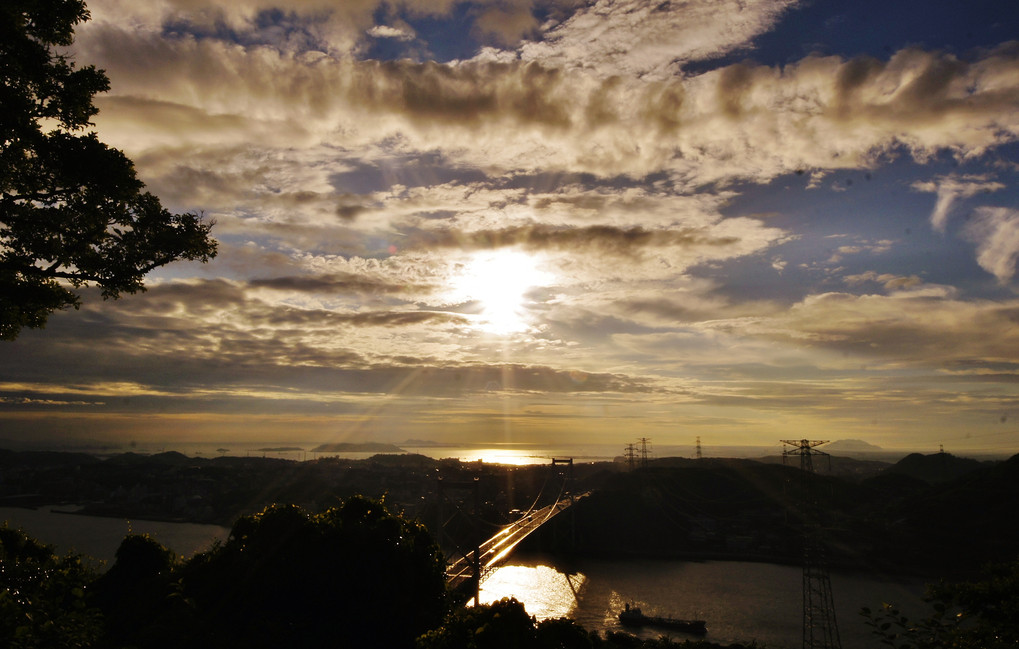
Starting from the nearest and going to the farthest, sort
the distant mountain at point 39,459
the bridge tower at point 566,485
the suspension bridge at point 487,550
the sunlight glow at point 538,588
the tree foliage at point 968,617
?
the tree foliage at point 968,617, the suspension bridge at point 487,550, the sunlight glow at point 538,588, the bridge tower at point 566,485, the distant mountain at point 39,459

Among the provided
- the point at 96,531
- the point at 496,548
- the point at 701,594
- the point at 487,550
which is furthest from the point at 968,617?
the point at 96,531

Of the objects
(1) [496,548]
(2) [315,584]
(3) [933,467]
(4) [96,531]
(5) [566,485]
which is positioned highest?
(2) [315,584]

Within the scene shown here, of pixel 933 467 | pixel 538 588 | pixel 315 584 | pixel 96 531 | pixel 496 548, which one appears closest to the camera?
pixel 315 584

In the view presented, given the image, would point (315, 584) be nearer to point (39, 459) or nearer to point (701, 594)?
point (701, 594)

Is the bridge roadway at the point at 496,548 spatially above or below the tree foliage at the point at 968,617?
below

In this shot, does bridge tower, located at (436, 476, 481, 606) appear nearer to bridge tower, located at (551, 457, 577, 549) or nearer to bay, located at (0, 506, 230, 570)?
bridge tower, located at (551, 457, 577, 549)

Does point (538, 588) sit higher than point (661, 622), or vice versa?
point (661, 622)

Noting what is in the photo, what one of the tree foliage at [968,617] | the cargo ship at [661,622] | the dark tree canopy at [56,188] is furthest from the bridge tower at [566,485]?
the dark tree canopy at [56,188]

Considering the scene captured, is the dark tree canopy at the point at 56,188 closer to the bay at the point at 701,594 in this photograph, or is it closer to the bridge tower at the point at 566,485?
the bay at the point at 701,594
